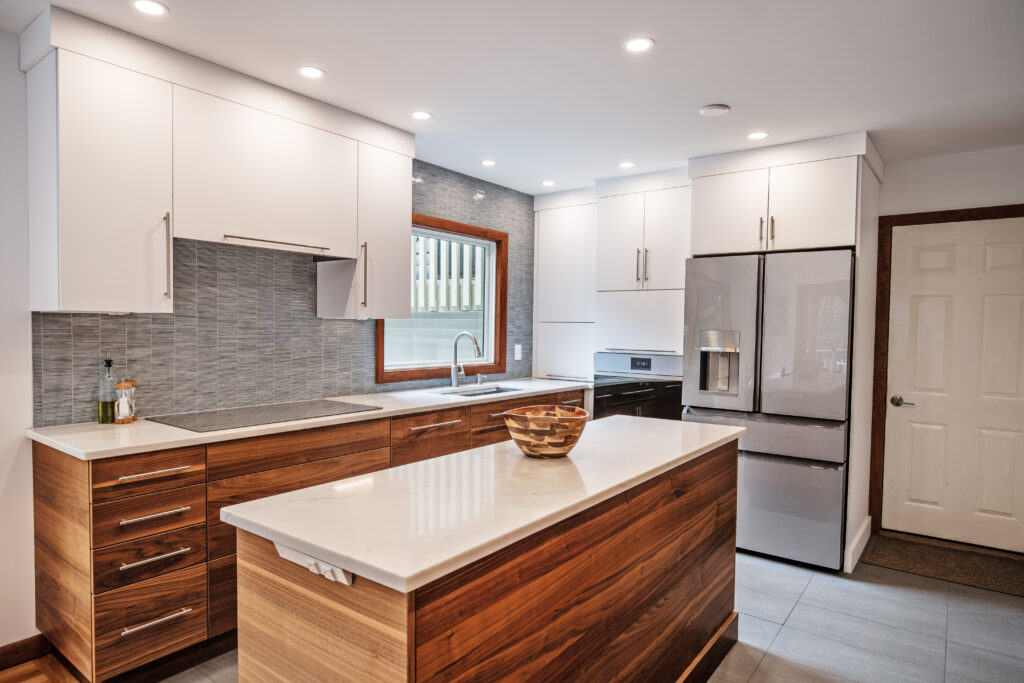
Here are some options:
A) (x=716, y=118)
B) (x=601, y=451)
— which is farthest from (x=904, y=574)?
(x=716, y=118)

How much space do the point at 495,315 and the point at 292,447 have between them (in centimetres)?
236

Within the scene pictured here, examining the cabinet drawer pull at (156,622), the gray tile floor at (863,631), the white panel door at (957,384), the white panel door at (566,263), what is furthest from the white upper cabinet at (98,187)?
the white panel door at (957,384)

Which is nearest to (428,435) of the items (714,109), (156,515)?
(156,515)

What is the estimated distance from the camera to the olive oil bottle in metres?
2.44

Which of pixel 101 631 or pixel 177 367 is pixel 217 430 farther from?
pixel 101 631

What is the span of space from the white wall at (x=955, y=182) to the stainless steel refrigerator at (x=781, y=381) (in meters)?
1.04

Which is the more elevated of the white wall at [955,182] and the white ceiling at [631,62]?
the white ceiling at [631,62]

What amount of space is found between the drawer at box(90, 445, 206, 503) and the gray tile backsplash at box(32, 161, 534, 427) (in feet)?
1.82

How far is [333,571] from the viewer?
1.14 meters

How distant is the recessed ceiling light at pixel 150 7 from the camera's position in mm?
2045

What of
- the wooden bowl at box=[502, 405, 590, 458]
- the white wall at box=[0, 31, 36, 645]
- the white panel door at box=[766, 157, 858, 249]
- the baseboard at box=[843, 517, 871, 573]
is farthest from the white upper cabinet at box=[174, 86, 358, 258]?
the baseboard at box=[843, 517, 871, 573]

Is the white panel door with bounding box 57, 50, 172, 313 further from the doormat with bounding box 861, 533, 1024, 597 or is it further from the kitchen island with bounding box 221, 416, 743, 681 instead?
the doormat with bounding box 861, 533, 1024, 597

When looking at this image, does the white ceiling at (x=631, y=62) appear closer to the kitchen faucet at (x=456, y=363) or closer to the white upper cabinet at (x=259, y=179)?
the white upper cabinet at (x=259, y=179)

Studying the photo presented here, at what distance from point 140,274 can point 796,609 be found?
3.33 m
